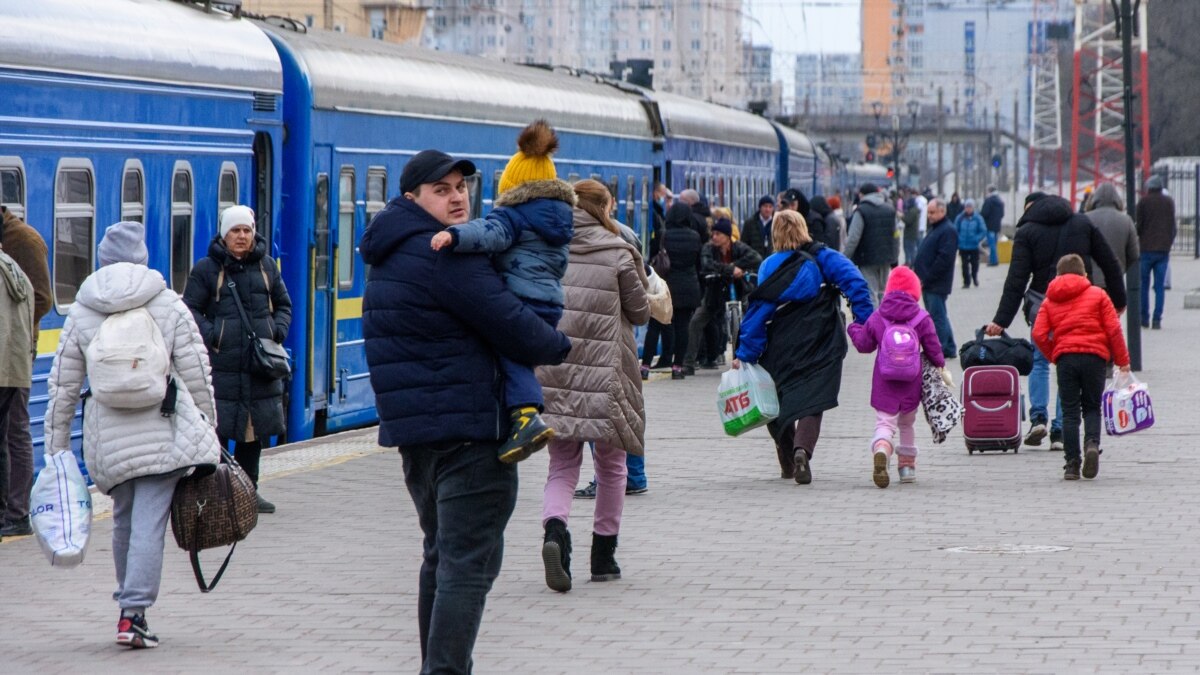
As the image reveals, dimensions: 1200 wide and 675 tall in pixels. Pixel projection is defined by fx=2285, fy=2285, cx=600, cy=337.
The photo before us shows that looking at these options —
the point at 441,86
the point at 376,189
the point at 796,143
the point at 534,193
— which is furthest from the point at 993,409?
the point at 796,143

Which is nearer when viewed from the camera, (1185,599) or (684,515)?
(1185,599)

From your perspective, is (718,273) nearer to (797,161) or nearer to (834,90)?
(797,161)

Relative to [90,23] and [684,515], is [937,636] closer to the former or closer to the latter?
[684,515]

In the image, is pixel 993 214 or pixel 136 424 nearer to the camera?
pixel 136 424

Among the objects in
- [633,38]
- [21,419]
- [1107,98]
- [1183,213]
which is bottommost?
[21,419]

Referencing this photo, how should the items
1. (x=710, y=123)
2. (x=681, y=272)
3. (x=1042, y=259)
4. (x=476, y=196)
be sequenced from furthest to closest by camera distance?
1. (x=710, y=123)
2. (x=681, y=272)
3. (x=476, y=196)
4. (x=1042, y=259)

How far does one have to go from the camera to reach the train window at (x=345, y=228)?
14.9 m

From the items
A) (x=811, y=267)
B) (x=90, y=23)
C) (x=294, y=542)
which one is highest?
(x=90, y=23)

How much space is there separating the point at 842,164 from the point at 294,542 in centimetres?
5142

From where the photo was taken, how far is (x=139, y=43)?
12.1 meters

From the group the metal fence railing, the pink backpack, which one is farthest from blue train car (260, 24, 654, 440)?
the metal fence railing

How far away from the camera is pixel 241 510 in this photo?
25.2ft

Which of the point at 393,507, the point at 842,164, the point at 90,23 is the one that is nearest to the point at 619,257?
the point at 393,507

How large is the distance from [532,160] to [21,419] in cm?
354
